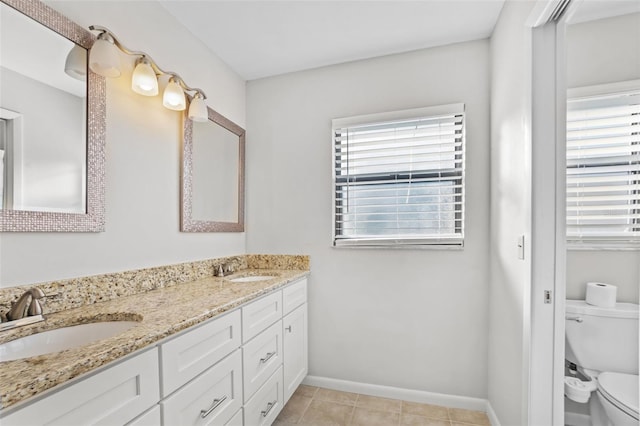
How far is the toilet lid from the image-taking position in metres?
1.23

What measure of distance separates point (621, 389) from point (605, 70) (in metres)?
1.62

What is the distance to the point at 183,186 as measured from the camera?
68.0 inches

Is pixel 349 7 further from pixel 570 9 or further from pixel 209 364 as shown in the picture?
pixel 209 364

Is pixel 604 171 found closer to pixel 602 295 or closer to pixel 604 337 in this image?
pixel 602 295

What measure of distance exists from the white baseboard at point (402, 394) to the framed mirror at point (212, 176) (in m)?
1.30

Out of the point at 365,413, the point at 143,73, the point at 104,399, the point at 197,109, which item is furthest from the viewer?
the point at 365,413

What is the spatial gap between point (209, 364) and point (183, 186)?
1.03m

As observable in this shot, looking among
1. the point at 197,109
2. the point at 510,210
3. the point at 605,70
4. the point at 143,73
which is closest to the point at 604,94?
the point at 605,70

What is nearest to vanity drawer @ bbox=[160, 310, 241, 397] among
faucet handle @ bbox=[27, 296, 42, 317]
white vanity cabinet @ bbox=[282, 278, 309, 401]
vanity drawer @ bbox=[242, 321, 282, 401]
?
vanity drawer @ bbox=[242, 321, 282, 401]

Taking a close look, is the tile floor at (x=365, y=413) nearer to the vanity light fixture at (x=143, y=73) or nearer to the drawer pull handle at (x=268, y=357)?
the drawer pull handle at (x=268, y=357)

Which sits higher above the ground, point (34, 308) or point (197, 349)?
point (34, 308)

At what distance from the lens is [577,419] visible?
1.63 m

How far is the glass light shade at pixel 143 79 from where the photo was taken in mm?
1380

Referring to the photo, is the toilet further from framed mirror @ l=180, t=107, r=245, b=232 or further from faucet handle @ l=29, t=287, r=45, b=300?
faucet handle @ l=29, t=287, r=45, b=300
